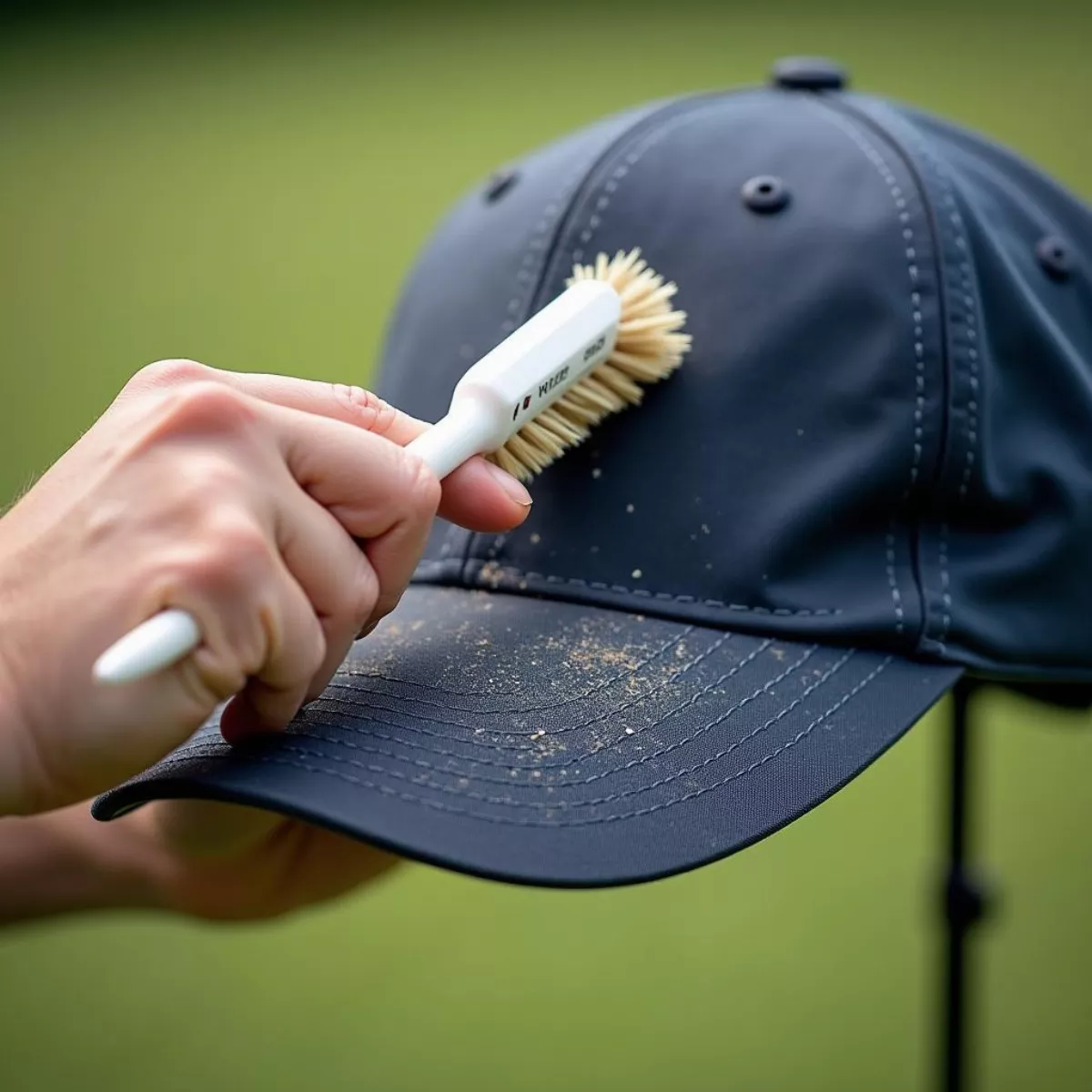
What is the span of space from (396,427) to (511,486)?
6 centimetres

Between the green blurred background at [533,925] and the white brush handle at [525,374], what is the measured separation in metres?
0.46

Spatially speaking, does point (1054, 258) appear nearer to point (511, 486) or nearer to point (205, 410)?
point (511, 486)

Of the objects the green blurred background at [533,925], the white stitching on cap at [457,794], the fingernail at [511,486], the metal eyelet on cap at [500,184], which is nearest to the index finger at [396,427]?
the fingernail at [511,486]

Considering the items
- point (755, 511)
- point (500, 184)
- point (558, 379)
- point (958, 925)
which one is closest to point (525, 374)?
point (558, 379)

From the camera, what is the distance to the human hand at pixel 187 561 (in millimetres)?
475

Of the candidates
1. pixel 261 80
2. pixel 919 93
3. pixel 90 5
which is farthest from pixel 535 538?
pixel 90 5

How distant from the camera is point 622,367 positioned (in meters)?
0.69

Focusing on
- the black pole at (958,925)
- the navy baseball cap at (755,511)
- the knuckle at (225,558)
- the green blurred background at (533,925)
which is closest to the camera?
the knuckle at (225,558)

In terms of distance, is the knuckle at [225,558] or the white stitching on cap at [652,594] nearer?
the knuckle at [225,558]

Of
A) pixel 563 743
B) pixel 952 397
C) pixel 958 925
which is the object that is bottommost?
pixel 958 925

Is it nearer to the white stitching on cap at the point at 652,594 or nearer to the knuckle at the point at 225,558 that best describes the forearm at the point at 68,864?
the white stitching on cap at the point at 652,594

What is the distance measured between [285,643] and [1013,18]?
349cm

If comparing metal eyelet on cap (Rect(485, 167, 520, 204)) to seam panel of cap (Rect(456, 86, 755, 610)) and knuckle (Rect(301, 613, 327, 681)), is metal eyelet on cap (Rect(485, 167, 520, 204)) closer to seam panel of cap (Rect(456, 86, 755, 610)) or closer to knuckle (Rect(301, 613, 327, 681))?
seam panel of cap (Rect(456, 86, 755, 610))

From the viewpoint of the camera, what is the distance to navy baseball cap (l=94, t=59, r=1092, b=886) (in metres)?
0.57
